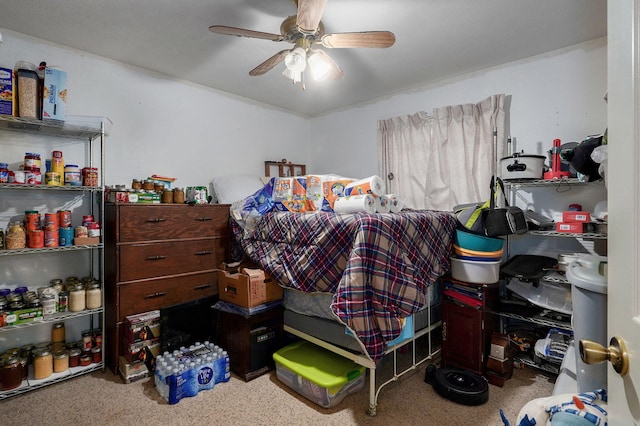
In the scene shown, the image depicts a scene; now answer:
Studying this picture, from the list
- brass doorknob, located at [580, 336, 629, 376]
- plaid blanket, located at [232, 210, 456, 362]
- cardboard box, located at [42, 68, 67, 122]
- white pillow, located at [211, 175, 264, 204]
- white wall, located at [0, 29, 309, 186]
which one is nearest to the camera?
brass doorknob, located at [580, 336, 629, 376]

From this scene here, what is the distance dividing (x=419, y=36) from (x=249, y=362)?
8.56ft

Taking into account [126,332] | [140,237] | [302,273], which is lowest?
[126,332]

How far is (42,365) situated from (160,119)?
2098 millimetres

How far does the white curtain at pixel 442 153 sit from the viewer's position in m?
2.81

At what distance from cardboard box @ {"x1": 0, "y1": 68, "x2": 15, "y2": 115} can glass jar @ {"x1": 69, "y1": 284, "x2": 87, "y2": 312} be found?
121cm

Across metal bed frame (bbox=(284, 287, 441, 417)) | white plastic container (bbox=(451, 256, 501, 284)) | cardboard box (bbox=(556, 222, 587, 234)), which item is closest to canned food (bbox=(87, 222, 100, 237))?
metal bed frame (bbox=(284, 287, 441, 417))

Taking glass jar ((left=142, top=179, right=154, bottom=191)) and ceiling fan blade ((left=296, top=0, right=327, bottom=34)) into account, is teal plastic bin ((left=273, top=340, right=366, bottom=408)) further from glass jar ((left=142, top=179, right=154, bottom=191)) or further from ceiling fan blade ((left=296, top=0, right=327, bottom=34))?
ceiling fan blade ((left=296, top=0, right=327, bottom=34))

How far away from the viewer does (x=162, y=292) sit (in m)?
2.48

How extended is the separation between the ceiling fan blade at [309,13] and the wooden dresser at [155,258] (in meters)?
1.63

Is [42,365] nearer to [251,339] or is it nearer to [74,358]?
[74,358]

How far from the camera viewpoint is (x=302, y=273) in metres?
2.12

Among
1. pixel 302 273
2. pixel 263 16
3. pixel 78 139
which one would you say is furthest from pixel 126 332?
pixel 263 16

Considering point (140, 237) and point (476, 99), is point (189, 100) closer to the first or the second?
point (140, 237)

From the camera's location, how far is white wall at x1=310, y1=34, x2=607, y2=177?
240 centimetres
